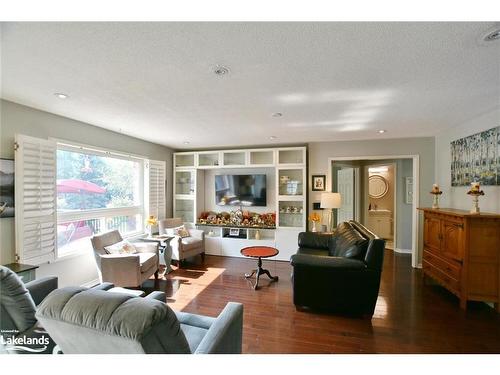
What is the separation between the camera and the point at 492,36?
4.48 feet

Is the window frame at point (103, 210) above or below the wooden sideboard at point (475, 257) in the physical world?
above

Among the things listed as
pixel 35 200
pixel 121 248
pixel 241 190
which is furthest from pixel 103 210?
pixel 241 190

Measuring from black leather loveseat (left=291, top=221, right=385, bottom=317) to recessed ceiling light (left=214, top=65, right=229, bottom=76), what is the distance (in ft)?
6.68

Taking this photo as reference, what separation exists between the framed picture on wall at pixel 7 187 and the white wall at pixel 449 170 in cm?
554

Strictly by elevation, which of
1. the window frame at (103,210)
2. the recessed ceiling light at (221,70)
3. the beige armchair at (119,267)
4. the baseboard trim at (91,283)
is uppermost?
the recessed ceiling light at (221,70)

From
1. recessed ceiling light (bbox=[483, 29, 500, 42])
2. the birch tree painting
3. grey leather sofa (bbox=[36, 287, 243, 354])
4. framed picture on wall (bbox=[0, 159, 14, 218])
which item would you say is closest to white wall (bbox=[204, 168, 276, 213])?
the birch tree painting

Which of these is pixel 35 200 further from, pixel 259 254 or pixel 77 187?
pixel 259 254

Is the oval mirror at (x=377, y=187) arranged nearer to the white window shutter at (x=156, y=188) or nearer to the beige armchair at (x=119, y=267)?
the white window shutter at (x=156, y=188)

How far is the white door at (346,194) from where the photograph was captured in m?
5.75

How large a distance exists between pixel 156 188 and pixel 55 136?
6.61 feet

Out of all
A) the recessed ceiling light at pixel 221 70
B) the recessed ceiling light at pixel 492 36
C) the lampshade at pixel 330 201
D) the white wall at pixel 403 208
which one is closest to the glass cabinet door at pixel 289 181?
the lampshade at pixel 330 201

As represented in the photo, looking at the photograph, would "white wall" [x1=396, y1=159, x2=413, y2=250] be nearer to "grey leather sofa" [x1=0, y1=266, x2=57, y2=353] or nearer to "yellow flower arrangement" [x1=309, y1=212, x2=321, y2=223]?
"yellow flower arrangement" [x1=309, y1=212, x2=321, y2=223]

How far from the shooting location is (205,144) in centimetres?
486
